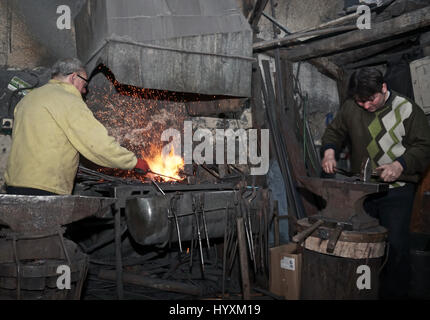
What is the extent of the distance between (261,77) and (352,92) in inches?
94.1

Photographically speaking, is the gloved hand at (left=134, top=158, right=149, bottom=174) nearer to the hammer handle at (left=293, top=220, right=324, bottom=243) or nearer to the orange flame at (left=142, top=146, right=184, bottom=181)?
the orange flame at (left=142, top=146, right=184, bottom=181)

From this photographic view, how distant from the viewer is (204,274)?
12.7 feet

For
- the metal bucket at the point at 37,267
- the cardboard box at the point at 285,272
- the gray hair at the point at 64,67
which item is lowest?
the cardboard box at the point at 285,272

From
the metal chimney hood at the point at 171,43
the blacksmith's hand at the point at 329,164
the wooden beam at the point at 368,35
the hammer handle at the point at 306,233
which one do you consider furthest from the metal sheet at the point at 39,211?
the wooden beam at the point at 368,35

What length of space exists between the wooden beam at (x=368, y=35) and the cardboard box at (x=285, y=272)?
3.05 metres

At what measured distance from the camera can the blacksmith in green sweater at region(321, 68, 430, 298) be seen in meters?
3.09

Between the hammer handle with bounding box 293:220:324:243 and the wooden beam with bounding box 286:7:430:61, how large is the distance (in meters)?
3.10

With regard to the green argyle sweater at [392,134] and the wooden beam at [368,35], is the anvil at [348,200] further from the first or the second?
the wooden beam at [368,35]

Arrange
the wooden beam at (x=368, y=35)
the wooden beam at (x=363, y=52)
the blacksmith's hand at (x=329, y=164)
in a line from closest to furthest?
the blacksmith's hand at (x=329, y=164) < the wooden beam at (x=368, y=35) < the wooden beam at (x=363, y=52)

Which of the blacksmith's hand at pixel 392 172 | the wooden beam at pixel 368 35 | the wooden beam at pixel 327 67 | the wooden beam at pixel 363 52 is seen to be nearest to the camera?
the blacksmith's hand at pixel 392 172

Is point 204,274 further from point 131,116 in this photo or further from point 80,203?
point 131,116

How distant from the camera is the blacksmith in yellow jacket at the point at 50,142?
271cm

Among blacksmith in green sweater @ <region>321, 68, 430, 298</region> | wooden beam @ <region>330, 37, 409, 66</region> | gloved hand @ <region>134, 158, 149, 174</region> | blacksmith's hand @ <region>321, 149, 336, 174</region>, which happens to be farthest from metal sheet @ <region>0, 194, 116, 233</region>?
wooden beam @ <region>330, 37, 409, 66</region>
